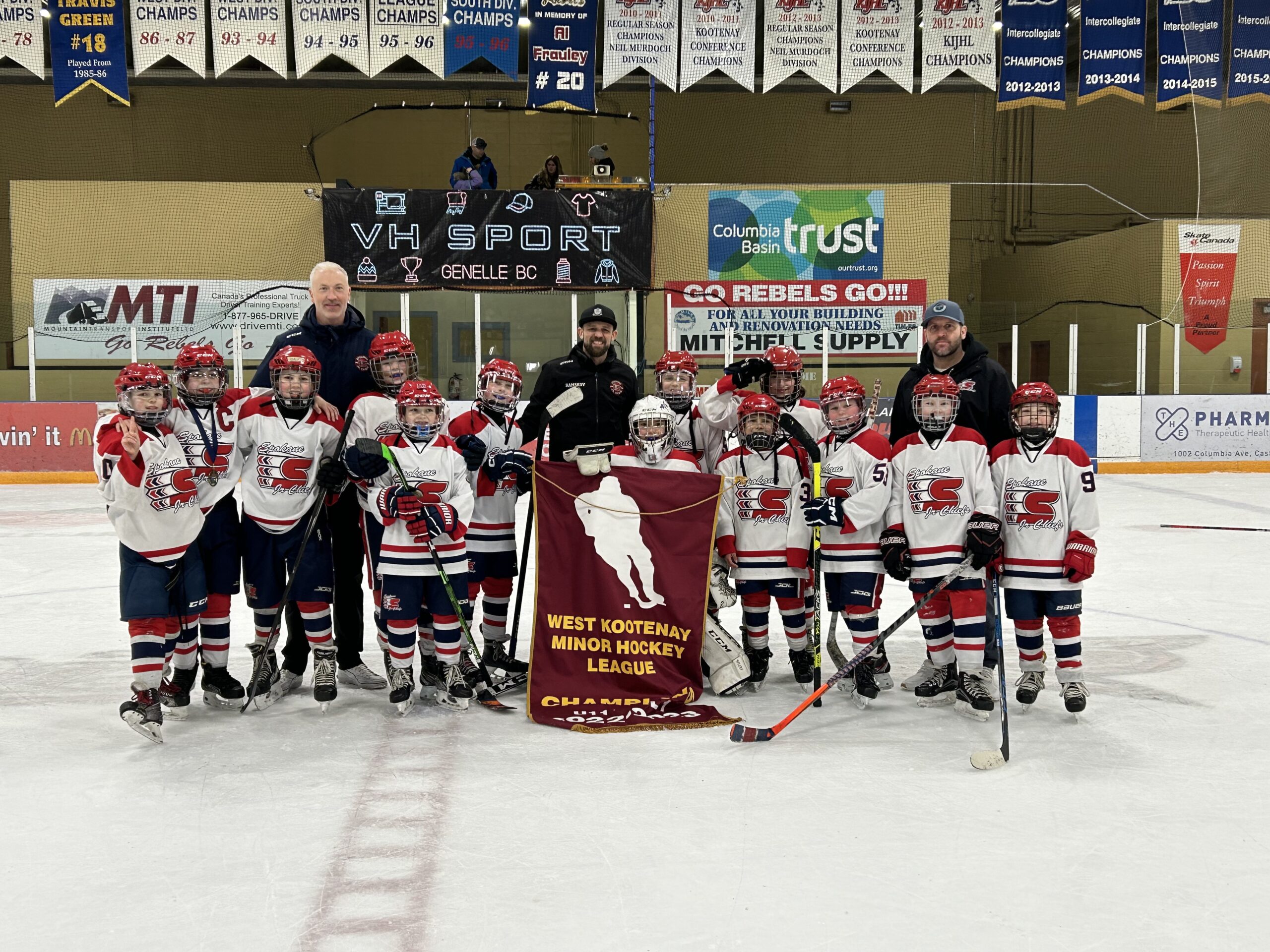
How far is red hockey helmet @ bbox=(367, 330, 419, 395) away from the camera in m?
3.83

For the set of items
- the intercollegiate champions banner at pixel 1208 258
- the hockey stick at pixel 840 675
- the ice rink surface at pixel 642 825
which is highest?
the intercollegiate champions banner at pixel 1208 258

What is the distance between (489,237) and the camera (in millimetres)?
12062

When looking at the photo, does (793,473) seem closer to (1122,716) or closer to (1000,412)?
(1000,412)

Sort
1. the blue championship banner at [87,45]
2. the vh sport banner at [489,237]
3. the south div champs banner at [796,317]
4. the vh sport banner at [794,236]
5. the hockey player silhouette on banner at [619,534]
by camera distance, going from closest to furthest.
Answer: the hockey player silhouette on banner at [619,534], the vh sport banner at [489,237], the blue championship banner at [87,45], the south div champs banner at [796,317], the vh sport banner at [794,236]

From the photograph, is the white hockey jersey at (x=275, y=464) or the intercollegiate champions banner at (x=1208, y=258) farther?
the intercollegiate champions banner at (x=1208, y=258)

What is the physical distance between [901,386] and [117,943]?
3028 millimetres

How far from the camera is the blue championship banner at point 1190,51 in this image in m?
12.9

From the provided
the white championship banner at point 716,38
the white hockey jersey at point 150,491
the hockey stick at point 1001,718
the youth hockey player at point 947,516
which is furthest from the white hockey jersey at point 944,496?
the white championship banner at point 716,38

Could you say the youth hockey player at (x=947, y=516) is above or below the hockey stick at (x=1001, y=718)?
above

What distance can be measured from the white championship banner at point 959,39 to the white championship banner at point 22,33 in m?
9.99

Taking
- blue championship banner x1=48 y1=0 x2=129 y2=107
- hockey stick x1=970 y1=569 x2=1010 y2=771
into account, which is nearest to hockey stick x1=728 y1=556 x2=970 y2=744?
hockey stick x1=970 y1=569 x2=1010 y2=771

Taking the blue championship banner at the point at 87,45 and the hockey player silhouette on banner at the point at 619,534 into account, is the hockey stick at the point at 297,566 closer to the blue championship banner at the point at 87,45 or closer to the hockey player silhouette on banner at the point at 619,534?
the hockey player silhouette on banner at the point at 619,534

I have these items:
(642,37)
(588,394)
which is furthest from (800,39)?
(588,394)

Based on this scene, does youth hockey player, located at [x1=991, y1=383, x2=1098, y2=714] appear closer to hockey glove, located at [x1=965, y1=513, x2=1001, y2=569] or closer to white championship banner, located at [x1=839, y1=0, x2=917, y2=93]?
hockey glove, located at [x1=965, y1=513, x2=1001, y2=569]
